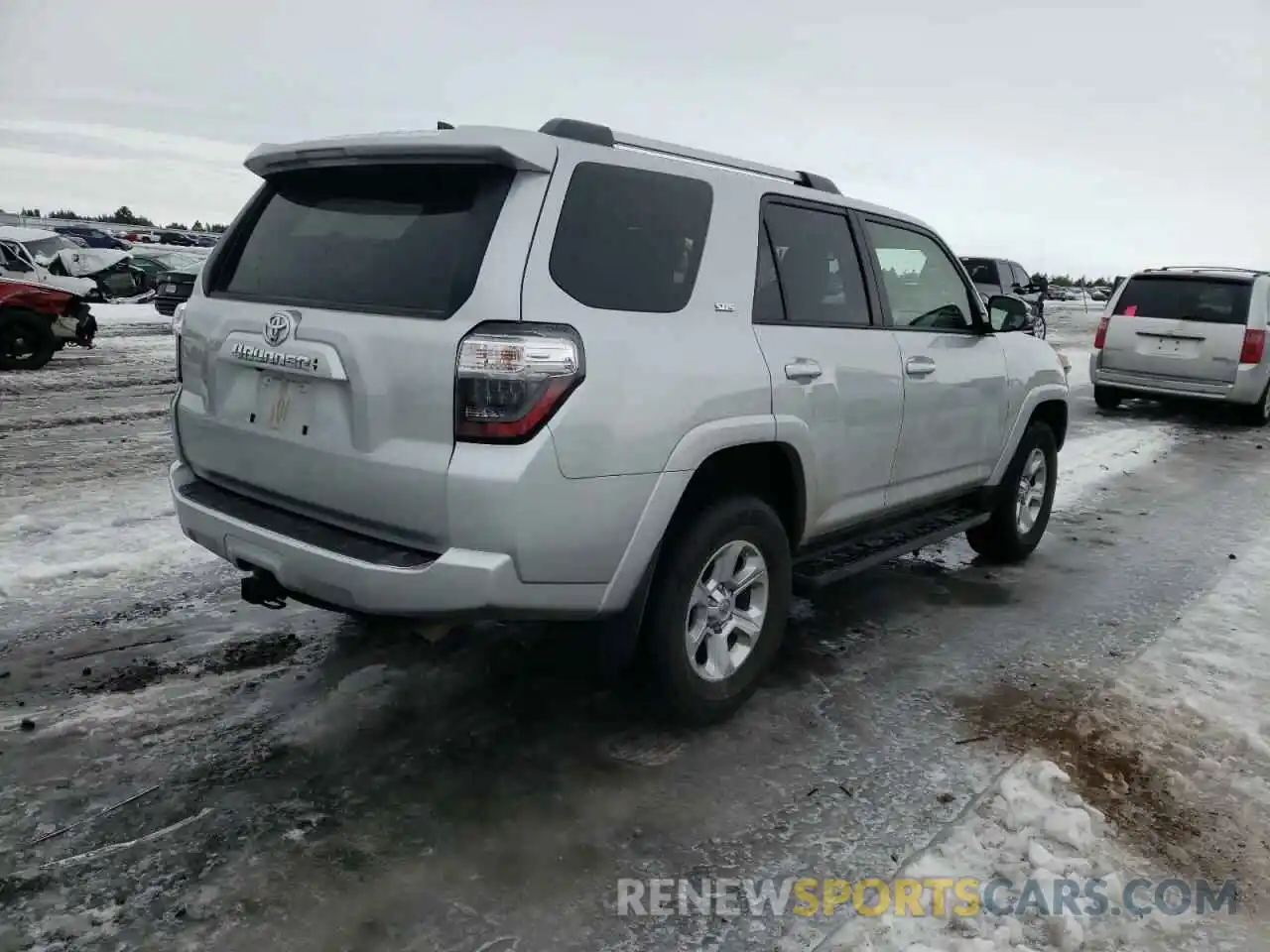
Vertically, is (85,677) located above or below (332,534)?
below

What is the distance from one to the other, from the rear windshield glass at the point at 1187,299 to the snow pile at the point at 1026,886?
10.5m

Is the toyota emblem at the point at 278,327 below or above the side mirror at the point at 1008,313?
below

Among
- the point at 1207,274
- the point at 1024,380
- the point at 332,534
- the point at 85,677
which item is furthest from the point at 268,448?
the point at 1207,274

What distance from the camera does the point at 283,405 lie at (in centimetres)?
314

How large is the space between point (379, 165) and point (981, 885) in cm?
282

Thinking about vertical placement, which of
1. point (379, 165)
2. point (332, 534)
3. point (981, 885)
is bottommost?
point (981, 885)

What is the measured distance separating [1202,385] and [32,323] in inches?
570

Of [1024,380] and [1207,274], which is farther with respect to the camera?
[1207,274]

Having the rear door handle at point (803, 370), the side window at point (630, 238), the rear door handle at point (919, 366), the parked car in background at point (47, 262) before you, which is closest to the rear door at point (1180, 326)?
the rear door handle at point (919, 366)

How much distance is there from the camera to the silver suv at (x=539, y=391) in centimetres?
283

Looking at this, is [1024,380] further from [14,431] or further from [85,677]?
[14,431]

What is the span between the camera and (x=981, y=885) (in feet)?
9.19

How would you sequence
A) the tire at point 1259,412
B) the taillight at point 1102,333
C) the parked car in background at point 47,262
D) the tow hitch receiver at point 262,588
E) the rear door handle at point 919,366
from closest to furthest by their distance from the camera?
the tow hitch receiver at point 262,588
the rear door handle at point 919,366
the tire at point 1259,412
the taillight at point 1102,333
the parked car in background at point 47,262

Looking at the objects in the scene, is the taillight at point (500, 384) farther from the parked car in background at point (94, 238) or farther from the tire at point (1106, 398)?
the parked car in background at point (94, 238)
